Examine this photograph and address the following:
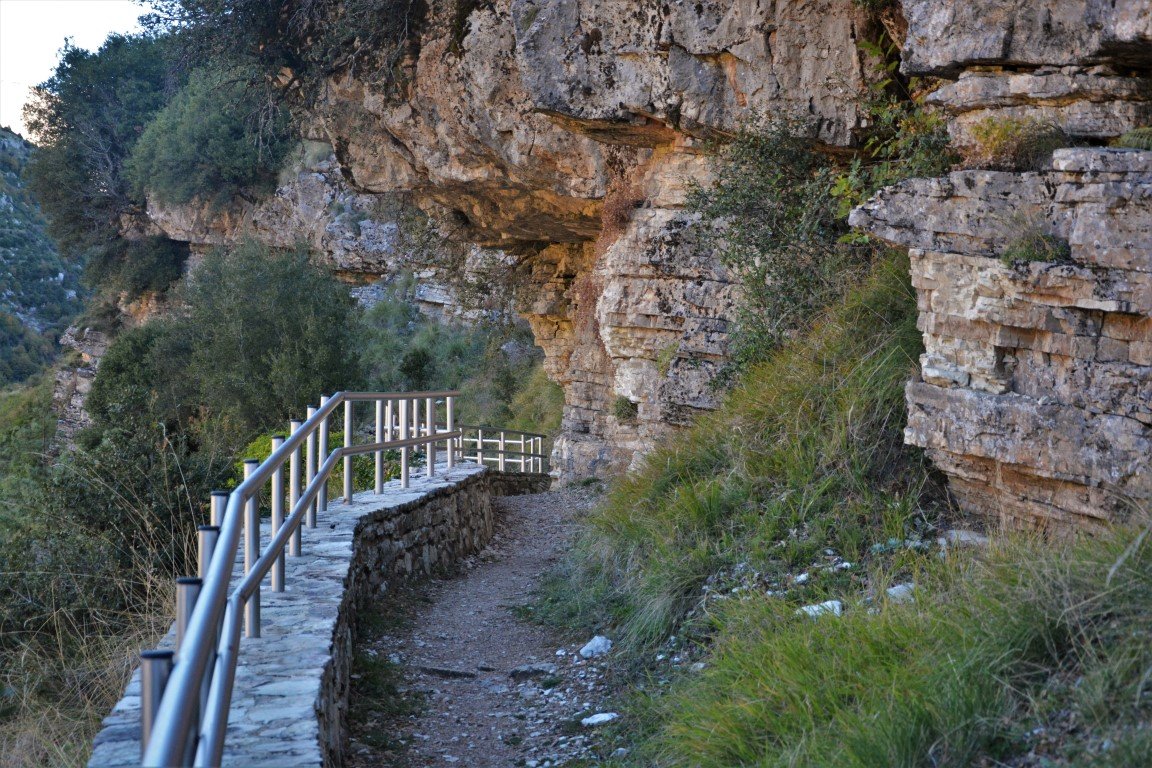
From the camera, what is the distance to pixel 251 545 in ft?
14.6

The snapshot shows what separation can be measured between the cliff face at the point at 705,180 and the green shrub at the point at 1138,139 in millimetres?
297

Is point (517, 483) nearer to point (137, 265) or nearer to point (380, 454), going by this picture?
point (380, 454)

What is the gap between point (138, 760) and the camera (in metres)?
3.15

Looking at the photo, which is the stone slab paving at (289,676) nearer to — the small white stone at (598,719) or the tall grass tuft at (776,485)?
the small white stone at (598,719)

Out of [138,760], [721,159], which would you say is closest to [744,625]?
[138,760]

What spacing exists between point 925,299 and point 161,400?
22.8 m

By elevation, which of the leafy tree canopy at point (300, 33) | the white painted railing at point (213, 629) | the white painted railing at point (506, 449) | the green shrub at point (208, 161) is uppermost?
the green shrub at point (208, 161)

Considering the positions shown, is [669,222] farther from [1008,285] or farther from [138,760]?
[138,760]

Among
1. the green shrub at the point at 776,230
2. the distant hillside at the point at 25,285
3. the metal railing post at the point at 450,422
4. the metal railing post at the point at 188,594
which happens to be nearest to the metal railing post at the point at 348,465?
the metal railing post at the point at 450,422

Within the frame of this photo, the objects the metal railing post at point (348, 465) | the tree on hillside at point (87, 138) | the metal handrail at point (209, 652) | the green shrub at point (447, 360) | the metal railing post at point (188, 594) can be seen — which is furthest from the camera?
the tree on hillside at point (87, 138)

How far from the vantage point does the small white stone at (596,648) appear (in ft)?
20.0

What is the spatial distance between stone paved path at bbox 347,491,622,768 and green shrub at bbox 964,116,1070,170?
386 cm

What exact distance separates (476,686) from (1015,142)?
452 cm

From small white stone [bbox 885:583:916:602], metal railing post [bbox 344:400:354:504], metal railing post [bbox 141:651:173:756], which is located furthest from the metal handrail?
small white stone [bbox 885:583:916:602]
